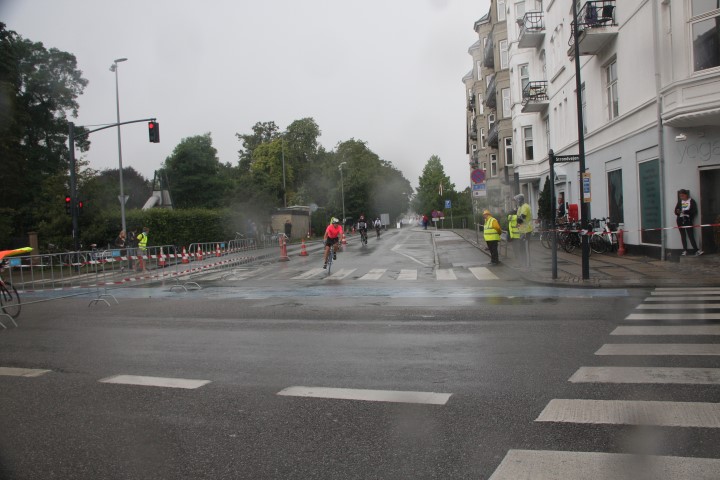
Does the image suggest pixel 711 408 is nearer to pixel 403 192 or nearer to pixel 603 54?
pixel 603 54

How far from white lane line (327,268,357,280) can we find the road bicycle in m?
8.05

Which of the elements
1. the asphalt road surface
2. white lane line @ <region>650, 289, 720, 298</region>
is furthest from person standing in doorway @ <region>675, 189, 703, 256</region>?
the asphalt road surface

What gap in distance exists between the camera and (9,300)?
11414 millimetres

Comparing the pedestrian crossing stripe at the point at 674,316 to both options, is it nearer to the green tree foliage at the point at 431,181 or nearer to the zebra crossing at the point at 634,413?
the zebra crossing at the point at 634,413

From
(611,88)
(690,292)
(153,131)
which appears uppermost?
(153,131)

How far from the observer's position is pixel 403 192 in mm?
109312

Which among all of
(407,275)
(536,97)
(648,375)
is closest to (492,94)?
(536,97)

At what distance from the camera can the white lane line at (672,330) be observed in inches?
280

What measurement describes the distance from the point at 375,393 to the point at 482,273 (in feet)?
39.1

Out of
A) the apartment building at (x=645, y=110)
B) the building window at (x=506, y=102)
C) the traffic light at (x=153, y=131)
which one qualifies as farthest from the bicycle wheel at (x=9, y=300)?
the building window at (x=506, y=102)

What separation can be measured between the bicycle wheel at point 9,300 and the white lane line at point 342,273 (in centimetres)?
A: 805

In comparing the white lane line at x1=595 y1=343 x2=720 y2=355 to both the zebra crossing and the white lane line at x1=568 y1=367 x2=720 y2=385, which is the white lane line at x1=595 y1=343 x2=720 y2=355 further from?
the white lane line at x1=568 y1=367 x2=720 y2=385

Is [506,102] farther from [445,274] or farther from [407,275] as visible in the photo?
[407,275]

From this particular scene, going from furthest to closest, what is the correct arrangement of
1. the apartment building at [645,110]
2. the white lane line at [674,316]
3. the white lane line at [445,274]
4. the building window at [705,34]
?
the white lane line at [445,274], the apartment building at [645,110], the building window at [705,34], the white lane line at [674,316]
